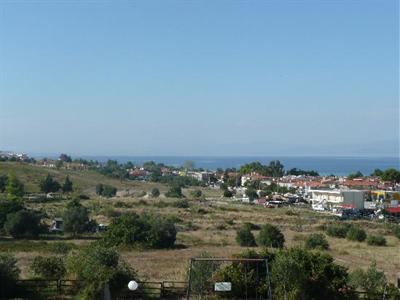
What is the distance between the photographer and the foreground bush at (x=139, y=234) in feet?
125

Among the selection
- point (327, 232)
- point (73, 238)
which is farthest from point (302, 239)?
point (73, 238)

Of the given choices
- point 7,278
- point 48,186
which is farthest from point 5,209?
point 48,186

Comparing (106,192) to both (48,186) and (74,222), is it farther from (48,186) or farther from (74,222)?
(74,222)

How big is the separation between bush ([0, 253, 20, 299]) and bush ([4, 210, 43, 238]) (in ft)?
81.4

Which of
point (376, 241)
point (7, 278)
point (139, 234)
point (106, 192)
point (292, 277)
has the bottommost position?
point (106, 192)

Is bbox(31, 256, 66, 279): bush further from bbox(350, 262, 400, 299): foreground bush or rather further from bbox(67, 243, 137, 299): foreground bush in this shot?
bbox(350, 262, 400, 299): foreground bush

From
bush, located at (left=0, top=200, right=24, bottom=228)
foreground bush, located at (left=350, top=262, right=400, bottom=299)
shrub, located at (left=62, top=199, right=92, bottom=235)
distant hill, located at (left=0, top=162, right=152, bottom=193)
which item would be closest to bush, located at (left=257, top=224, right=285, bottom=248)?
shrub, located at (left=62, top=199, right=92, bottom=235)

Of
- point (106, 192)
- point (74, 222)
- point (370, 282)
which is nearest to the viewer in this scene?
point (370, 282)

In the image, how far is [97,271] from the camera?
19.1 metres

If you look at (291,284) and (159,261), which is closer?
(291,284)

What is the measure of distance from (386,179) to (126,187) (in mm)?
54429

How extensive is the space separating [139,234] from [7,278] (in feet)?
63.7

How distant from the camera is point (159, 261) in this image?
100 ft

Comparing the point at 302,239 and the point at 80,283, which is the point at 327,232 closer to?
the point at 302,239
